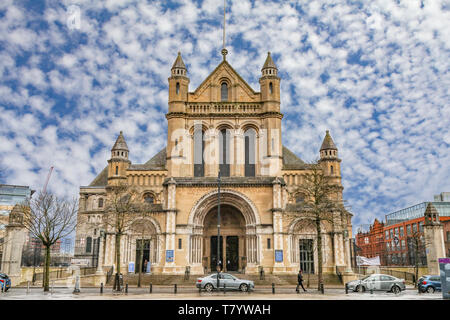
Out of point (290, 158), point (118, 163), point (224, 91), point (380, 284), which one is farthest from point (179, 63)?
point (380, 284)

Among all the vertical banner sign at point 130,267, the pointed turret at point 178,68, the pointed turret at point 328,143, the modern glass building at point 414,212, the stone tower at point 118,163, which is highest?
the pointed turret at point 178,68

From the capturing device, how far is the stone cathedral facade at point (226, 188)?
39.2 m

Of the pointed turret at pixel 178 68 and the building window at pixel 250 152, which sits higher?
the pointed turret at pixel 178 68

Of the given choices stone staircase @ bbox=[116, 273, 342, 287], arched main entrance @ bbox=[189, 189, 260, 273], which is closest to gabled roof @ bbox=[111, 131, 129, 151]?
arched main entrance @ bbox=[189, 189, 260, 273]

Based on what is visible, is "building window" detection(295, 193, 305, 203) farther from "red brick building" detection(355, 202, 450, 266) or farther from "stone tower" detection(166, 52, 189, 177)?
"red brick building" detection(355, 202, 450, 266)

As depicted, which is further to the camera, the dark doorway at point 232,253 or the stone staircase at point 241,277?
the dark doorway at point 232,253

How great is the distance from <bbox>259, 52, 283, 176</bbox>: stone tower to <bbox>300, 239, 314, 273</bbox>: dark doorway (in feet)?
25.7

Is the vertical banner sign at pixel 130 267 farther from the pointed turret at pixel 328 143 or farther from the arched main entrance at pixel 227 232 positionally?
the pointed turret at pixel 328 143

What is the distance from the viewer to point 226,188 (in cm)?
4038

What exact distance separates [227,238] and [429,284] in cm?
1973

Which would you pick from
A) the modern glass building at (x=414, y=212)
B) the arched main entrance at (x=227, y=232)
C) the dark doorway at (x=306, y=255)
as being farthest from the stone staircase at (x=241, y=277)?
the modern glass building at (x=414, y=212)

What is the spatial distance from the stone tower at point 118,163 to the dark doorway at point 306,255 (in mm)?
22062
